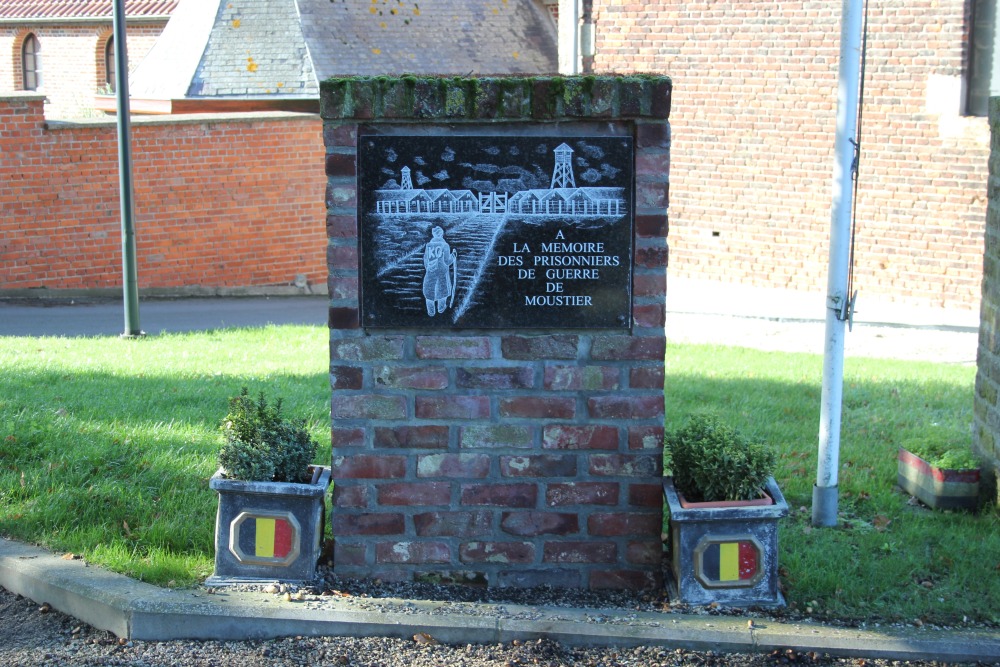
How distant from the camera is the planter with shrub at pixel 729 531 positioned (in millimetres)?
4219

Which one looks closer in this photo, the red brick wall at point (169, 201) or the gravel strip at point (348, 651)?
the gravel strip at point (348, 651)

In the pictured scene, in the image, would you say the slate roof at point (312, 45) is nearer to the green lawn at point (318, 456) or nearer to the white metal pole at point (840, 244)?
the green lawn at point (318, 456)

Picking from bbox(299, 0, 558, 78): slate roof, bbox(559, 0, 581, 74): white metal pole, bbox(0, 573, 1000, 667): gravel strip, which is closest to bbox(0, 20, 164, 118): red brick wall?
bbox(299, 0, 558, 78): slate roof

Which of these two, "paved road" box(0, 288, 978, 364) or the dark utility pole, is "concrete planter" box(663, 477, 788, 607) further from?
the dark utility pole

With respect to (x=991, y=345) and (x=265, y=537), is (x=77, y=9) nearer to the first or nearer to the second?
(x=265, y=537)

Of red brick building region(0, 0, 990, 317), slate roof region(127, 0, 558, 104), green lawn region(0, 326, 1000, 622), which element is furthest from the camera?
slate roof region(127, 0, 558, 104)

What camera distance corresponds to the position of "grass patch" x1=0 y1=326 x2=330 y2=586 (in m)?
4.82

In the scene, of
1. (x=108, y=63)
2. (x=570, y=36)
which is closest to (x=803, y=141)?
(x=570, y=36)

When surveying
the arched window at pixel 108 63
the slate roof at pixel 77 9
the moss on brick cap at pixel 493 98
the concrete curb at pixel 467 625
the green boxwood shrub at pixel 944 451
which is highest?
the slate roof at pixel 77 9

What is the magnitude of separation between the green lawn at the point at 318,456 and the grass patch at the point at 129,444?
0.04 feet

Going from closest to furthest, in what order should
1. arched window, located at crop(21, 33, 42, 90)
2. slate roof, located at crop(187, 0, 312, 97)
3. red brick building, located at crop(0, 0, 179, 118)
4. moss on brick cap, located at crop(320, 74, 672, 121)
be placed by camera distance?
moss on brick cap, located at crop(320, 74, 672, 121)
slate roof, located at crop(187, 0, 312, 97)
red brick building, located at crop(0, 0, 179, 118)
arched window, located at crop(21, 33, 42, 90)

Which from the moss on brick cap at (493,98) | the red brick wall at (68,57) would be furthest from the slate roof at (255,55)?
the moss on brick cap at (493,98)

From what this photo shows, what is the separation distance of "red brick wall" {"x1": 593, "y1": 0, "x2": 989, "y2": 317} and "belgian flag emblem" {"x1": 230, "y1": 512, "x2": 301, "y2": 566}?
1071cm

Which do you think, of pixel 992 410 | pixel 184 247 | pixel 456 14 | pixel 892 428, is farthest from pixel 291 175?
pixel 992 410
